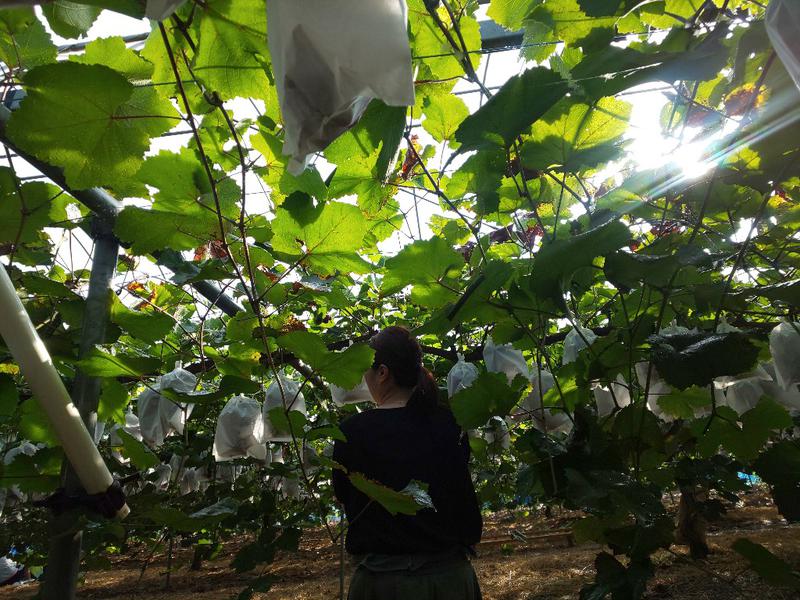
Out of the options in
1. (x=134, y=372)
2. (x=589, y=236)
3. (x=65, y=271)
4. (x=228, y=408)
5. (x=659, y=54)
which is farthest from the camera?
(x=228, y=408)

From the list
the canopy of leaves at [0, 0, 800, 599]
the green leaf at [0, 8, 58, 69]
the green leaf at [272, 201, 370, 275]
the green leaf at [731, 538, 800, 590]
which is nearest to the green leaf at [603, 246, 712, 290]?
the canopy of leaves at [0, 0, 800, 599]

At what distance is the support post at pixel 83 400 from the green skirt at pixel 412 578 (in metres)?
0.61

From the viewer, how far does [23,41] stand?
0.69 meters

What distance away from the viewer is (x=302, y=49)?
381mm

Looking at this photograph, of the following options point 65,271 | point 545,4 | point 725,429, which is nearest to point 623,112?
point 545,4

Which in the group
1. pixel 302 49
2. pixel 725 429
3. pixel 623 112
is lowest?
pixel 725 429

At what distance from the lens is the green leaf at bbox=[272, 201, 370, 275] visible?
81 centimetres

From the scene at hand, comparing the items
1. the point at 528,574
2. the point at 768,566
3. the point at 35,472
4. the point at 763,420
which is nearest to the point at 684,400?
the point at 763,420

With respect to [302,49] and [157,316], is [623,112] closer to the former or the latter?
[302,49]

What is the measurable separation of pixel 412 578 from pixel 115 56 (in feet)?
3.84

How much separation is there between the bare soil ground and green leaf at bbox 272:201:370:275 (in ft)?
4.83

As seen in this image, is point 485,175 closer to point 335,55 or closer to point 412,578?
point 335,55

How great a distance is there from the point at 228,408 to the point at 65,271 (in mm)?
707

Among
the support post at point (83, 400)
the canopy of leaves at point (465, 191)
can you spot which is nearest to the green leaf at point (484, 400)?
the canopy of leaves at point (465, 191)
